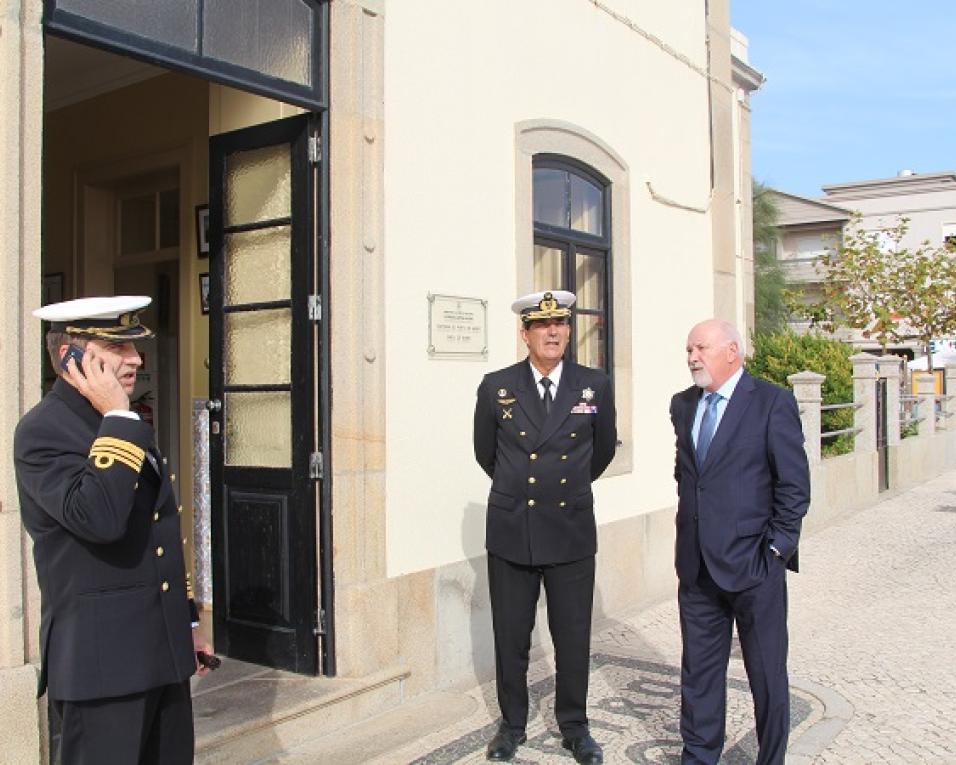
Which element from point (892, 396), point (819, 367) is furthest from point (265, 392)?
point (892, 396)

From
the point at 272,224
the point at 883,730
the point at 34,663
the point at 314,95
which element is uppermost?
the point at 314,95

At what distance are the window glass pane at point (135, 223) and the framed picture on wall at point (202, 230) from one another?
119 cm

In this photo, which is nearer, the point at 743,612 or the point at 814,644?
the point at 743,612

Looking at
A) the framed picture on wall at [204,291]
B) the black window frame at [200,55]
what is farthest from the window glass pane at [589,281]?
the black window frame at [200,55]

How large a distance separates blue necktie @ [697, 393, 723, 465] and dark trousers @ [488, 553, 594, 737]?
83cm

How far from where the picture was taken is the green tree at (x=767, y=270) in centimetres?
2830

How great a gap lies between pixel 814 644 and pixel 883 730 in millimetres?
1733

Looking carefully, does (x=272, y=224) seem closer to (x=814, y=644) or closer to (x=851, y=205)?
(x=814, y=644)

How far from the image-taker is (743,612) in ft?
13.5

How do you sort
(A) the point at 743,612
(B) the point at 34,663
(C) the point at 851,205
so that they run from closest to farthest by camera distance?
(B) the point at 34,663, (A) the point at 743,612, (C) the point at 851,205

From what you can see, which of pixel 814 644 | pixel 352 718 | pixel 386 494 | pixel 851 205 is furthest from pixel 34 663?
pixel 851 205

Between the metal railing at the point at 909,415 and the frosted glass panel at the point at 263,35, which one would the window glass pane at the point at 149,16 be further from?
the metal railing at the point at 909,415

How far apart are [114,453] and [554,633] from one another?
2.63m

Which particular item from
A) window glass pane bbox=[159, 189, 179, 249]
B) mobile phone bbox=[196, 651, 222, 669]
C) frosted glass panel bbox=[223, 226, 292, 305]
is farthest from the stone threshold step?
window glass pane bbox=[159, 189, 179, 249]
